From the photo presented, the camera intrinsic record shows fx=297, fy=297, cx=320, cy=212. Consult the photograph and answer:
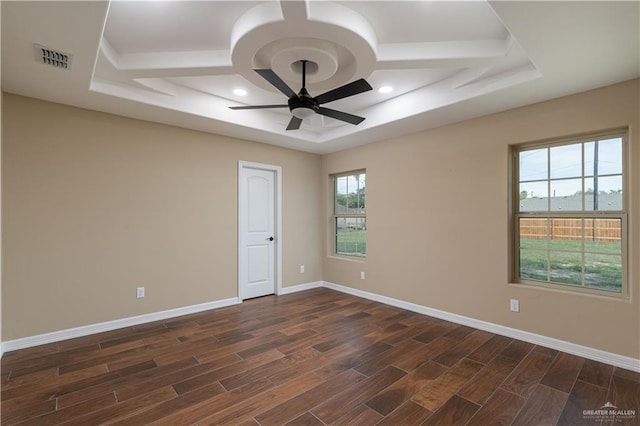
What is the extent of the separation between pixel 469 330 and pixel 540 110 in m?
2.53

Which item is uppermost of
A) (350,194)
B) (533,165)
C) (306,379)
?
(533,165)

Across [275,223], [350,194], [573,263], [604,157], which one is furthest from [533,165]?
[275,223]

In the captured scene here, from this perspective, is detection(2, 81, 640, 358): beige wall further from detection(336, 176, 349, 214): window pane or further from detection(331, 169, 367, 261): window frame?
detection(336, 176, 349, 214): window pane

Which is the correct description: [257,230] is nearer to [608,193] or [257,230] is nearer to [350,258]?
[350,258]

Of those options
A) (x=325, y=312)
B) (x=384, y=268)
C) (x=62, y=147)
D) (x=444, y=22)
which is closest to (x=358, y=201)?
(x=384, y=268)

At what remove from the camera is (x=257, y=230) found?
4.92 meters

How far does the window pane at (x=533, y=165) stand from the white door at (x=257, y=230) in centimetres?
352

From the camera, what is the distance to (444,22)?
225cm

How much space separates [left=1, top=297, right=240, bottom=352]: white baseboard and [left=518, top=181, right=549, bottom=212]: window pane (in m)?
4.10

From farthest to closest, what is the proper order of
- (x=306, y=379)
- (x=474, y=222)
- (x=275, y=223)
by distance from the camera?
(x=275, y=223) < (x=474, y=222) < (x=306, y=379)

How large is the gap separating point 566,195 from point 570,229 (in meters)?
0.35

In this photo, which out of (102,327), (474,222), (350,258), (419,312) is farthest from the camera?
(350,258)

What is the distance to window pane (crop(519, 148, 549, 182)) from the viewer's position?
322cm

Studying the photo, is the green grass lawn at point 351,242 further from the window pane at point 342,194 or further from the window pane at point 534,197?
the window pane at point 534,197
